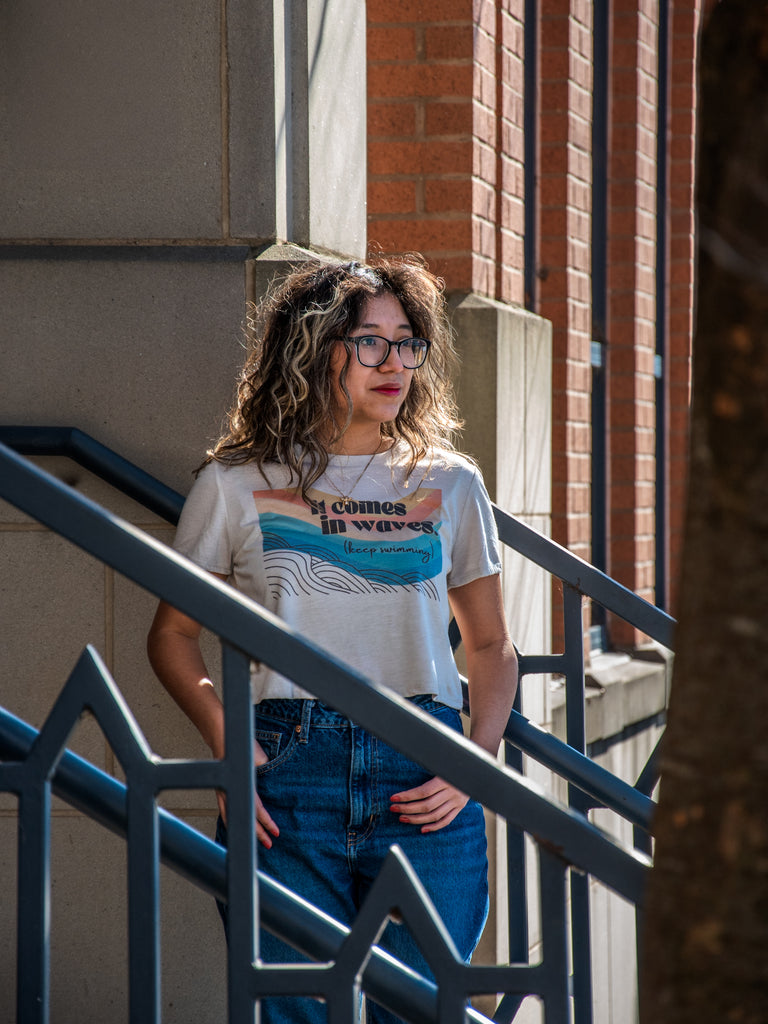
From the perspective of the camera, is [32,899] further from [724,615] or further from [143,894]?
[724,615]

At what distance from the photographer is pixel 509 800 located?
1.50m

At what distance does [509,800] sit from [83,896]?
1.80 m

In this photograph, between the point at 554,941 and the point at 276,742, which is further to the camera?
the point at 276,742

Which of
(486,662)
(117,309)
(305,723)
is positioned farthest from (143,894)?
(117,309)

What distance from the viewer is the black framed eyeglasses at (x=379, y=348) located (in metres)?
2.39

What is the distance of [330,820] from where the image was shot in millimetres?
2133

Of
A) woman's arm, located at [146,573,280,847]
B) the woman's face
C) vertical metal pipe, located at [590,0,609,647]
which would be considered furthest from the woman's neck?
vertical metal pipe, located at [590,0,609,647]

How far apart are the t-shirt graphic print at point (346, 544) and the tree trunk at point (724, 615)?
3.73ft

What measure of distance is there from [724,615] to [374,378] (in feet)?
4.46

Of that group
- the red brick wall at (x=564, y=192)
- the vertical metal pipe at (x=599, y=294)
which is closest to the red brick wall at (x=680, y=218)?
the red brick wall at (x=564, y=192)

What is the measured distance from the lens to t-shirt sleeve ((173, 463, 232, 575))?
225 cm

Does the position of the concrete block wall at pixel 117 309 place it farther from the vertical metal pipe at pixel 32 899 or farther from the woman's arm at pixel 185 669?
the vertical metal pipe at pixel 32 899

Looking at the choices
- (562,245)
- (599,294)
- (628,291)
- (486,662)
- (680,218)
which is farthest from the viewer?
(680,218)

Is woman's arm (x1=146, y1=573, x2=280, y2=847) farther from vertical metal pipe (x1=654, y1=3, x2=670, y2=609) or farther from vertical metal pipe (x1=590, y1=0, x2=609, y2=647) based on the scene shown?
vertical metal pipe (x1=654, y1=3, x2=670, y2=609)
